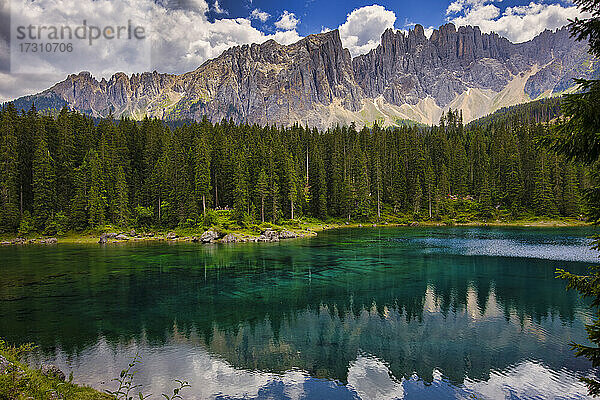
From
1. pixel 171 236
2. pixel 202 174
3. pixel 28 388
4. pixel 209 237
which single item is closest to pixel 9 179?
pixel 171 236

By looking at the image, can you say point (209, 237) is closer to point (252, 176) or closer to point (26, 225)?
point (252, 176)

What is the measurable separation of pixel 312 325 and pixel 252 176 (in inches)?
2774

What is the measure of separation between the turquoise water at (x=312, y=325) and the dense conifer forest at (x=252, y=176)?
127 feet

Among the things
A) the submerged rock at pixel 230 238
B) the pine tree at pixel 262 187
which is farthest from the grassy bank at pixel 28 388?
the pine tree at pixel 262 187

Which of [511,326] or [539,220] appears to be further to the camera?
[539,220]

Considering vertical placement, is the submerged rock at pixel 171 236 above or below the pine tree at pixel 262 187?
below

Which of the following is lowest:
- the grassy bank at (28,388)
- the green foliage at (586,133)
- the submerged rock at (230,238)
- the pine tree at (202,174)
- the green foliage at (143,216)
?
the submerged rock at (230,238)

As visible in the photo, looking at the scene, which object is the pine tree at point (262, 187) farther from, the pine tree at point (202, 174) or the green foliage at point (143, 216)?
the green foliage at point (143, 216)

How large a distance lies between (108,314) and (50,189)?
69.3 m

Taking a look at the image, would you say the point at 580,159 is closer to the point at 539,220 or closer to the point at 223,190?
the point at 223,190

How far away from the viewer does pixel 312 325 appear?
918 inches

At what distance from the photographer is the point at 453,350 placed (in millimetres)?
19203

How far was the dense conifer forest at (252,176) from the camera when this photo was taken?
79812mm

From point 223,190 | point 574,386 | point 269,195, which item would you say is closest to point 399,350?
point 574,386
